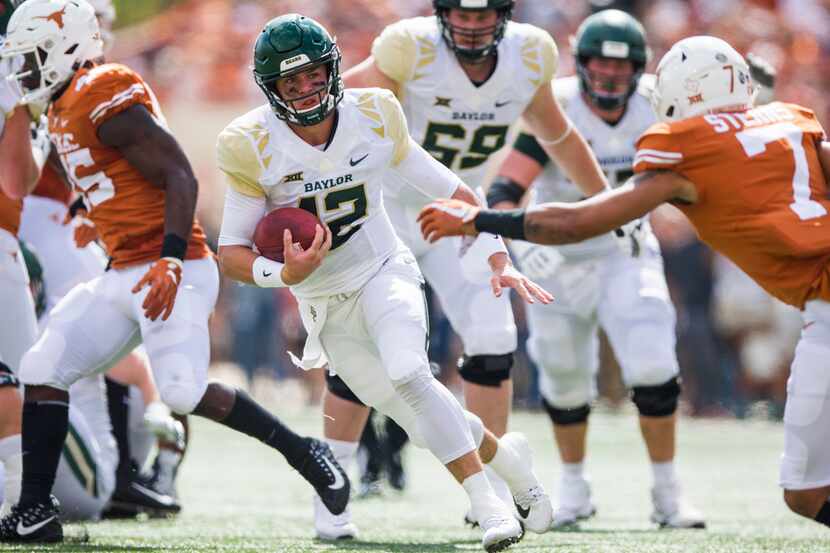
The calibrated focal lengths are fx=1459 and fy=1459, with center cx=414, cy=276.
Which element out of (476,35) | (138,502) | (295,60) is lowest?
(138,502)

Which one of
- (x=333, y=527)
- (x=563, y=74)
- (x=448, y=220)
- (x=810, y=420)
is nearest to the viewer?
(x=448, y=220)

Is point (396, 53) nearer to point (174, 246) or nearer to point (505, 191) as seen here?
point (505, 191)

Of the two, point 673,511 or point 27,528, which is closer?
point 27,528

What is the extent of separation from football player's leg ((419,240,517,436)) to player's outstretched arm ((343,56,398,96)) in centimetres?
73

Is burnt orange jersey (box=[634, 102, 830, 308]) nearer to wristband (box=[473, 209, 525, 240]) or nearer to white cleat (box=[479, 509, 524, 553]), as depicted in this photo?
wristband (box=[473, 209, 525, 240])

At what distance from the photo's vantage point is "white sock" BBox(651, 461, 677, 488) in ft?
19.4

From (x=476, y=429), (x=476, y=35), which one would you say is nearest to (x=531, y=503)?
(x=476, y=429)

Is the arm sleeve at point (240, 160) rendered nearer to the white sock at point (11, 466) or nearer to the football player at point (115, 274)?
the football player at point (115, 274)

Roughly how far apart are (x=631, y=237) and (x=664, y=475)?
0.99m

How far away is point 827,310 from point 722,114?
2.13 feet

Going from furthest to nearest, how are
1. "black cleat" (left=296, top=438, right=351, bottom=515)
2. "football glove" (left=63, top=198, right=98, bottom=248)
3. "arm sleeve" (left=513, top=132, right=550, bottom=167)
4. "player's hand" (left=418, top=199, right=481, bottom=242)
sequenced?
"arm sleeve" (left=513, top=132, right=550, bottom=167) < "football glove" (left=63, top=198, right=98, bottom=248) < "black cleat" (left=296, top=438, right=351, bottom=515) < "player's hand" (left=418, top=199, right=481, bottom=242)

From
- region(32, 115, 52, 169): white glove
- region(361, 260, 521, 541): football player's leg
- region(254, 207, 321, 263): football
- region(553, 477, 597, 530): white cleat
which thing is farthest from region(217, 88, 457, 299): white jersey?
region(553, 477, 597, 530): white cleat

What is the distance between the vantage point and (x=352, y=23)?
1461cm

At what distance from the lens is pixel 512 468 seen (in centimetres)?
459
